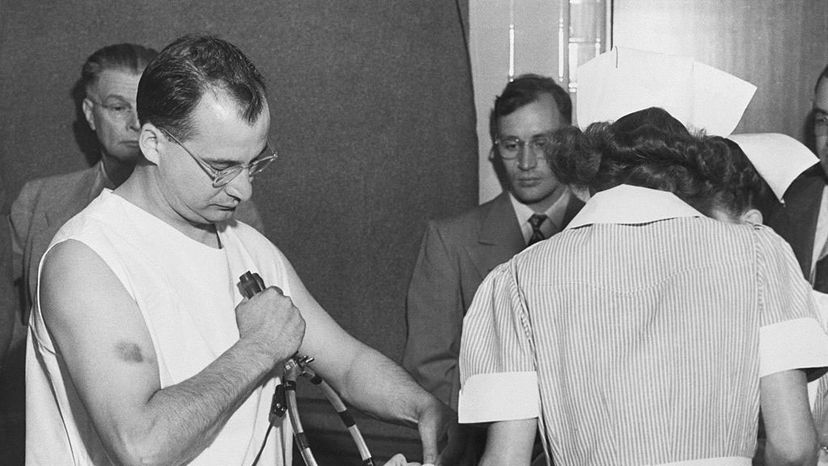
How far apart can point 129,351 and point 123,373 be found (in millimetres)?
40

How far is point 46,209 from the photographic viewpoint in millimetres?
3031

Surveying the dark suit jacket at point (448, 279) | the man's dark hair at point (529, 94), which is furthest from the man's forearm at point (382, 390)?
the man's dark hair at point (529, 94)

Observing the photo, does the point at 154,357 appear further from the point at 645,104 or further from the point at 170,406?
the point at 645,104

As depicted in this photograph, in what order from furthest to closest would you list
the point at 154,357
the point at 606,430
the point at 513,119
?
the point at 513,119, the point at 154,357, the point at 606,430

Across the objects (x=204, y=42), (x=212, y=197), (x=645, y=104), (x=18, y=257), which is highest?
(x=204, y=42)

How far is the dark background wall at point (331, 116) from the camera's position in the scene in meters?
3.23

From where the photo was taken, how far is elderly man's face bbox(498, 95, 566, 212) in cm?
300

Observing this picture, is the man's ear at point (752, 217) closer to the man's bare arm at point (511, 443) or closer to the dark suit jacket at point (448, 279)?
the man's bare arm at point (511, 443)

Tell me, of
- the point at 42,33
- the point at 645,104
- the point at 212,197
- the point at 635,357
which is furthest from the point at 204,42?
the point at 42,33

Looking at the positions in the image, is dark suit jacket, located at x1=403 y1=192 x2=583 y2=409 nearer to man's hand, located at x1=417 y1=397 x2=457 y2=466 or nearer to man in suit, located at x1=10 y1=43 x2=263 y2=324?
man in suit, located at x1=10 y1=43 x2=263 y2=324

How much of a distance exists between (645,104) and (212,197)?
2.40 feet

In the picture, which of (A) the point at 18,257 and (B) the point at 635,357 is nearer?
(B) the point at 635,357

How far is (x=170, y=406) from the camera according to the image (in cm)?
159

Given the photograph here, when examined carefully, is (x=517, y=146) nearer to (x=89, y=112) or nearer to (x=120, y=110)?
(x=120, y=110)
